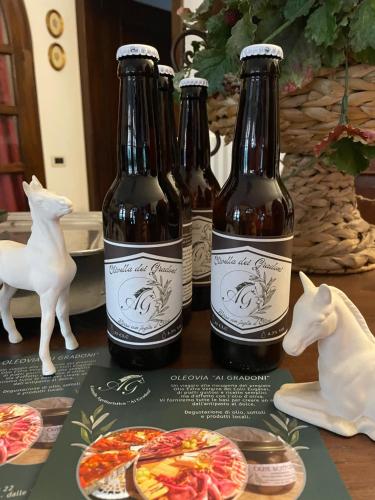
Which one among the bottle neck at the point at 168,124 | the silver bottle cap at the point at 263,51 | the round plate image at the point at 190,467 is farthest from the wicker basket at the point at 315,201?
the round plate image at the point at 190,467

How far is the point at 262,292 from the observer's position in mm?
414

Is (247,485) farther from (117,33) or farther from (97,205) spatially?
(117,33)

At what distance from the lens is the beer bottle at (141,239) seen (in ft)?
1.37

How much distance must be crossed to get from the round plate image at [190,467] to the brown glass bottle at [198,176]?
0.95ft

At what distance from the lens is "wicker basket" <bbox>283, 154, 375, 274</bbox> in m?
0.69

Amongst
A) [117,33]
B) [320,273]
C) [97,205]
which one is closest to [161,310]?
[320,273]

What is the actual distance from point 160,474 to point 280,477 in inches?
3.6

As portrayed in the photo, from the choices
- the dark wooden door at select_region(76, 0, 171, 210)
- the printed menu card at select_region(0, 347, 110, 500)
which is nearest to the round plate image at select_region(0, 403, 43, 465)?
the printed menu card at select_region(0, 347, 110, 500)

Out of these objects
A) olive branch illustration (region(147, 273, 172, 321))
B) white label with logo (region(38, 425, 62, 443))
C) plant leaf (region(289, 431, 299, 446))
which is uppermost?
olive branch illustration (region(147, 273, 172, 321))

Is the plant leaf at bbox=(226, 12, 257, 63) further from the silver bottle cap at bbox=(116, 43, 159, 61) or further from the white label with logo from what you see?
the white label with logo

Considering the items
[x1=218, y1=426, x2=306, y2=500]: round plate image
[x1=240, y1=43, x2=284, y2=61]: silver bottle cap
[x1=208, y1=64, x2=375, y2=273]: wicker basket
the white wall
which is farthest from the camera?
the white wall

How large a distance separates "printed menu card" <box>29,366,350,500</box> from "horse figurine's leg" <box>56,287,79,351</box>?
7 centimetres

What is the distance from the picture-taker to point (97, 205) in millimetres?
2350

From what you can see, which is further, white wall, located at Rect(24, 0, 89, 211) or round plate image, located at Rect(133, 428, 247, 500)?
Answer: white wall, located at Rect(24, 0, 89, 211)
